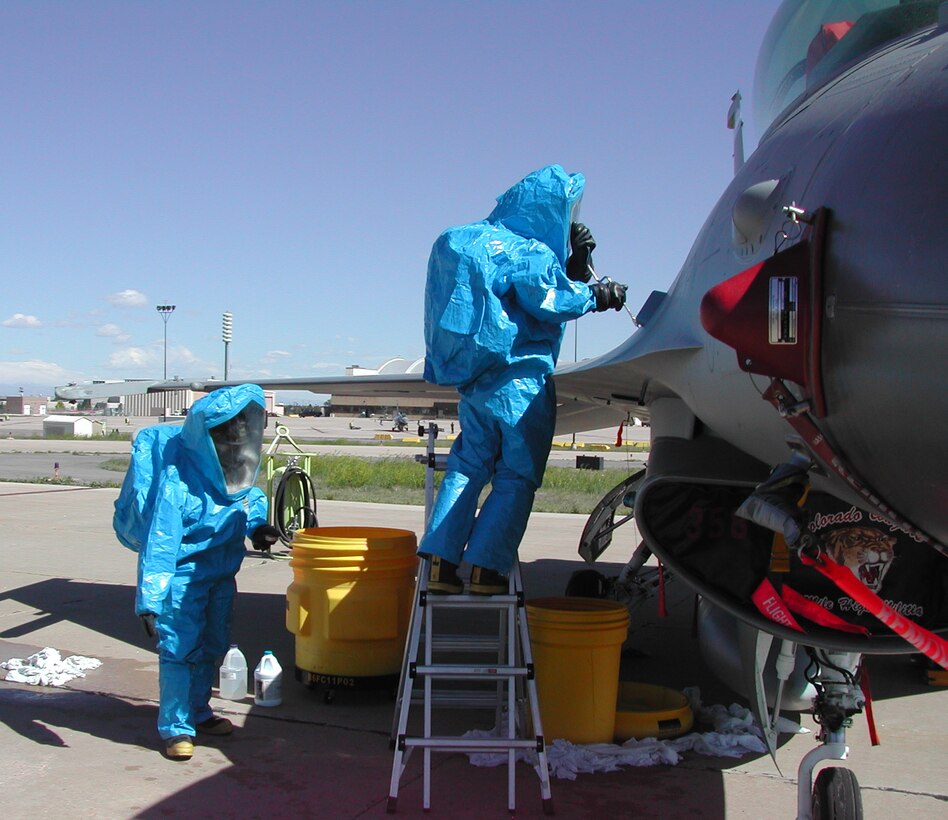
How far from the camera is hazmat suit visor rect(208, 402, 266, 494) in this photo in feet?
15.5

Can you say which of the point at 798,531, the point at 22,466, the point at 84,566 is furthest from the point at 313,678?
the point at 22,466

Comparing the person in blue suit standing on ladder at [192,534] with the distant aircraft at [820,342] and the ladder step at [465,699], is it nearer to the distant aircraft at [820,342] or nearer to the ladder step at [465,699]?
the ladder step at [465,699]

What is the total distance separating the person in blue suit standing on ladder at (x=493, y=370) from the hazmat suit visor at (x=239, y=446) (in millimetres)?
1073

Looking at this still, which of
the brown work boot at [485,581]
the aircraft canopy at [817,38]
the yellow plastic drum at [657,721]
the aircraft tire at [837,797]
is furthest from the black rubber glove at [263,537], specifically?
the aircraft canopy at [817,38]

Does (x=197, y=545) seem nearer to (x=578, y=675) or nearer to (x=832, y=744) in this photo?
(x=578, y=675)

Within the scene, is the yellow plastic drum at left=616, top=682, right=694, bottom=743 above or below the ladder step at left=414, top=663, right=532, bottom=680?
below

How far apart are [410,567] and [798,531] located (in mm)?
3327

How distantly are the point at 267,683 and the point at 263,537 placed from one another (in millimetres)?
808

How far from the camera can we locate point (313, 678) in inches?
205

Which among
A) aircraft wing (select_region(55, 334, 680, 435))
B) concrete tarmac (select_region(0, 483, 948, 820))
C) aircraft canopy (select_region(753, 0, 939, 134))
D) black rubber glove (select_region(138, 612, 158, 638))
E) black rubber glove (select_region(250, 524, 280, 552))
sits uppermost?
aircraft canopy (select_region(753, 0, 939, 134))

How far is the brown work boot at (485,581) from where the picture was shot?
161 inches

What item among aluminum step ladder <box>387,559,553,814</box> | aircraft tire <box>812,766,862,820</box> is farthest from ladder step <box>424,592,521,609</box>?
aircraft tire <box>812,766,862,820</box>

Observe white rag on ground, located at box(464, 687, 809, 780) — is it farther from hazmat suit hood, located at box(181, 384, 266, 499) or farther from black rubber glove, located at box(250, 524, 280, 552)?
hazmat suit hood, located at box(181, 384, 266, 499)

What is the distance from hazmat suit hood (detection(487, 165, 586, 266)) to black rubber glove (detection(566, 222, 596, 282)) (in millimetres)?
228
